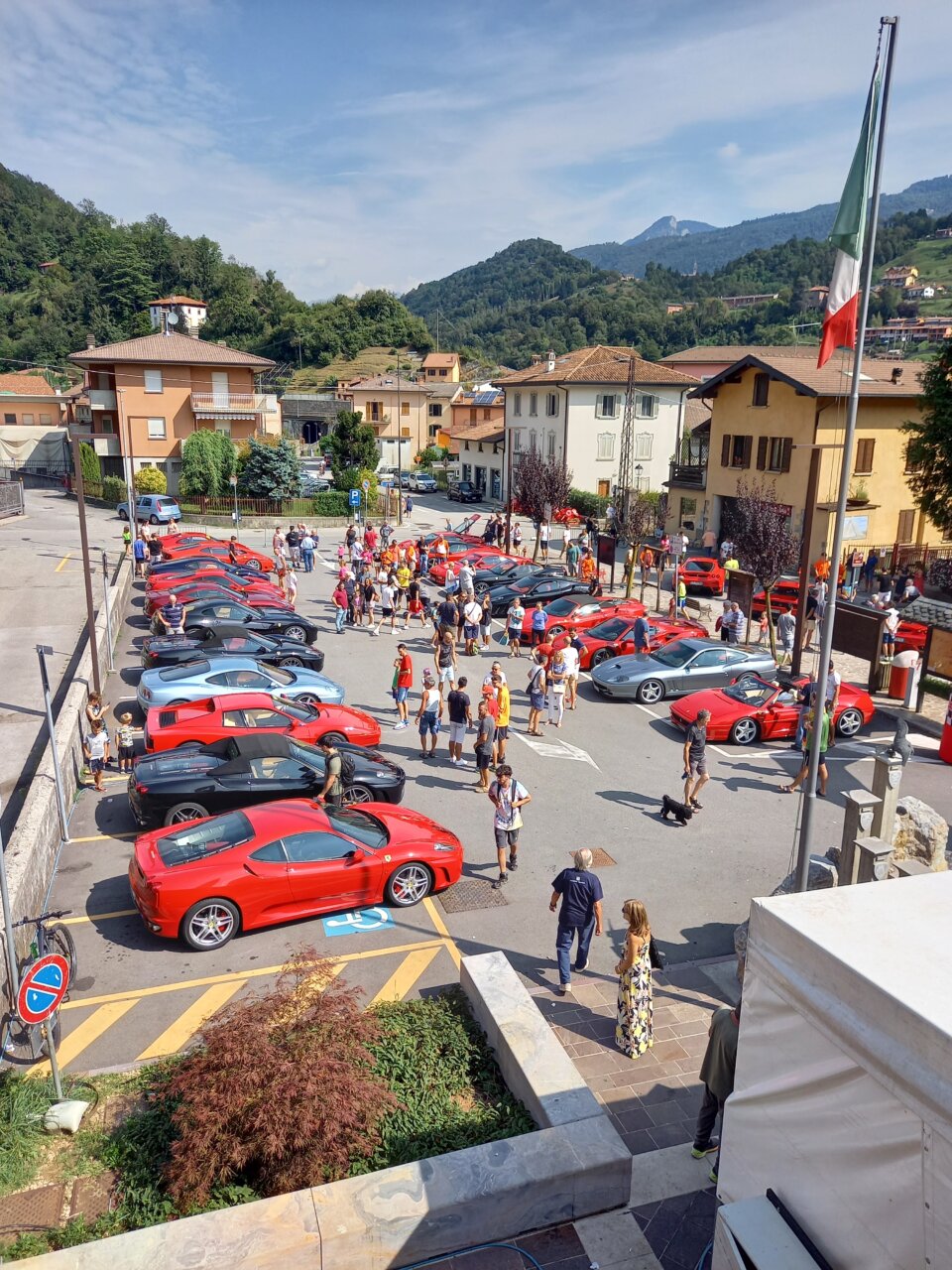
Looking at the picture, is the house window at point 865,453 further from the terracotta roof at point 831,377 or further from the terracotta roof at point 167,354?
the terracotta roof at point 167,354

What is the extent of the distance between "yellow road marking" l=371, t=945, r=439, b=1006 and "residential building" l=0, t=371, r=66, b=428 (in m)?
66.9

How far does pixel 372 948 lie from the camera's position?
9805 millimetres

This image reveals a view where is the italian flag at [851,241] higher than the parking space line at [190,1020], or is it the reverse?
the italian flag at [851,241]

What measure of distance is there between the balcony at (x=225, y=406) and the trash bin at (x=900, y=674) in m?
41.3

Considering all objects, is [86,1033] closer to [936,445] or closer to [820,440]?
[936,445]

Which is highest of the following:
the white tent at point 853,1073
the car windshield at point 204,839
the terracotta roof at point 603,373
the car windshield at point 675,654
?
the terracotta roof at point 603,373

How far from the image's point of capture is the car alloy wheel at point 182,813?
1173 cm

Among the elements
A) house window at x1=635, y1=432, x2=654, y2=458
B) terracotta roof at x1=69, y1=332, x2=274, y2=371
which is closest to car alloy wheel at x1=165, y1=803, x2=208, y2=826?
house window at x1=635, y1=432, x2=654, y2=458

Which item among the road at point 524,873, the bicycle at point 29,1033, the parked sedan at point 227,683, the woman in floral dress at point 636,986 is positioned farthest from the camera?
the parked sedan at point 227,683

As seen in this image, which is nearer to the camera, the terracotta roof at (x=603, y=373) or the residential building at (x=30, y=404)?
the terracotta roof at (x=603, y=373)

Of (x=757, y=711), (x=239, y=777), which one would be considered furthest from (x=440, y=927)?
(x=757, y=711)

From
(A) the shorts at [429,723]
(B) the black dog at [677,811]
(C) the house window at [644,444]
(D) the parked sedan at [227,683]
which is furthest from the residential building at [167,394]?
(B) the black dog at [677,811]

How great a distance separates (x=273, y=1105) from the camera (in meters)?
5.98

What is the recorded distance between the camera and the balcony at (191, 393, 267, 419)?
51.2 metres
